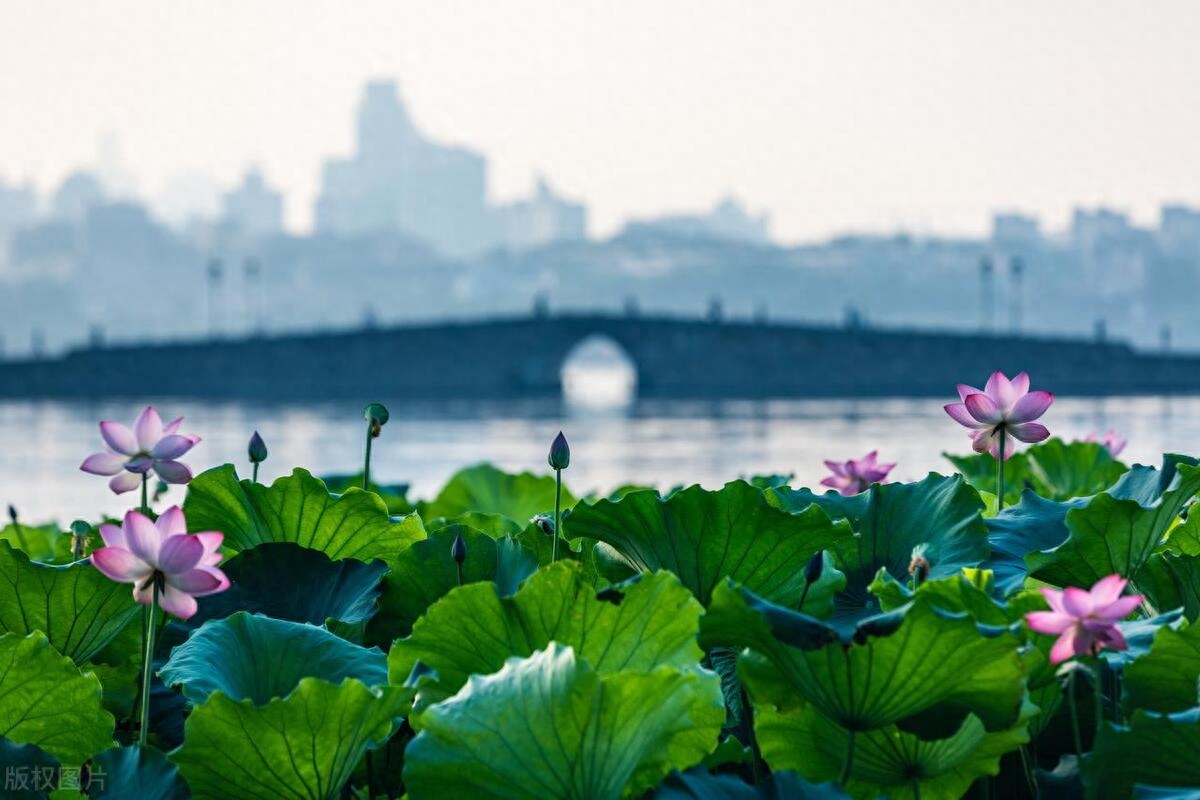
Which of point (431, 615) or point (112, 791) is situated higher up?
point (431, 615)

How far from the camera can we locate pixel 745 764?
1.57 metres

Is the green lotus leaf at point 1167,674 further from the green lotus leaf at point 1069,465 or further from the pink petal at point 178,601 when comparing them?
the green lotus leaf at point 1069,465

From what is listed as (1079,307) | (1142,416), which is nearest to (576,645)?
(1142,416)

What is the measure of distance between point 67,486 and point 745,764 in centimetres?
2183

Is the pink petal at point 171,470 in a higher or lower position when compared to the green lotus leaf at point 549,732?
higher

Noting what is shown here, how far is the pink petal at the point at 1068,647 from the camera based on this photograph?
4.28 feet

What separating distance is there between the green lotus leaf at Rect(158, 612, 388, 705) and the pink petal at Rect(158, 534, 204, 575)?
0.13 meters

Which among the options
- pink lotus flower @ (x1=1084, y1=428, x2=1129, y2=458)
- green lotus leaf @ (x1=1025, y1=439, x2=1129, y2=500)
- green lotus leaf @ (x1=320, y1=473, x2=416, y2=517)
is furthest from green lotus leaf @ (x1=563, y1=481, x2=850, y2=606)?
pink lotus flower @ (x1=1084, y1=428, x2=1129, y2=458)

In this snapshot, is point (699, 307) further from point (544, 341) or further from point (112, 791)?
point (112, 791)

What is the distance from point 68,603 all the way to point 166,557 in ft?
1.16

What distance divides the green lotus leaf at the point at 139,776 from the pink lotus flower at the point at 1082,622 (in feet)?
2.35

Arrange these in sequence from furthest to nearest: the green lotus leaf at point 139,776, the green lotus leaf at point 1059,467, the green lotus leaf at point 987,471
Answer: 1. the green lotus leaf at point 1059,467
2. the green lotus leaf at point 987,471
3. the green lotus leaf at point 139,776

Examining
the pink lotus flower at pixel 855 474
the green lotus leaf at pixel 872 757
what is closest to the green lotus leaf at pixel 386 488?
the pink lotus flower at pixel 855 474

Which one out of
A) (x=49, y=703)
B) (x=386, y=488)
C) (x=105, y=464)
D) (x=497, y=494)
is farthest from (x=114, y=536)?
(x=386, y=488)
